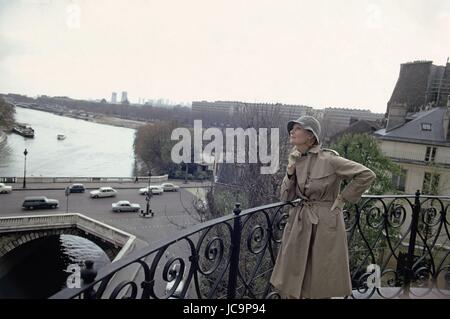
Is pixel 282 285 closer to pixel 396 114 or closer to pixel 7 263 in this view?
pixel 396 114

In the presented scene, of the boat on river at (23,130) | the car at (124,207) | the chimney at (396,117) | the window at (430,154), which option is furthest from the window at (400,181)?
the boat on river at (23,130)

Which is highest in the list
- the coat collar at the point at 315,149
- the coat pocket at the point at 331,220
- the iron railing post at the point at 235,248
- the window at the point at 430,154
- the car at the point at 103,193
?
the coat collar at the point at 315,149

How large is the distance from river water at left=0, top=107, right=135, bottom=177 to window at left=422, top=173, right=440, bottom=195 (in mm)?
27348

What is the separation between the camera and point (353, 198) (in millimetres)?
1777

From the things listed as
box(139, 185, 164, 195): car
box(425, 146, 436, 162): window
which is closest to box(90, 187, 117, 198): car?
box(139, 185, 164, 195): car

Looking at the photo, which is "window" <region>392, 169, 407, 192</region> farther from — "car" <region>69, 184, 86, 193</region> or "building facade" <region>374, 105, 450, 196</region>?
"car" <region>69, 184, 86, 193</region>

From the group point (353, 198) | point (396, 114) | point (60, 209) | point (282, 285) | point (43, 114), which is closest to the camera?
point (353, 198)

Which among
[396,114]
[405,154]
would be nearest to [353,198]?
[405,154]

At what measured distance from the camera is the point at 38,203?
2148 centimetres

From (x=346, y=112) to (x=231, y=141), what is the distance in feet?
115

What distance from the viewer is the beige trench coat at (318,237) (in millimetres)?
1818

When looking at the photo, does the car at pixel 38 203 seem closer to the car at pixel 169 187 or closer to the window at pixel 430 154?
the car at pixel 169 187

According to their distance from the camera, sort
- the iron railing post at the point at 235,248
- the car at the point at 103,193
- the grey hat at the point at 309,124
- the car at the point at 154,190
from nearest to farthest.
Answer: the iron railing post at the point at 235,248 < the grey hat at the point at 309,124 < the car at the point at 103,193 < the car at the point at 154,190

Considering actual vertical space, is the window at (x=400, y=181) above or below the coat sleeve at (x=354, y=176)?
below
